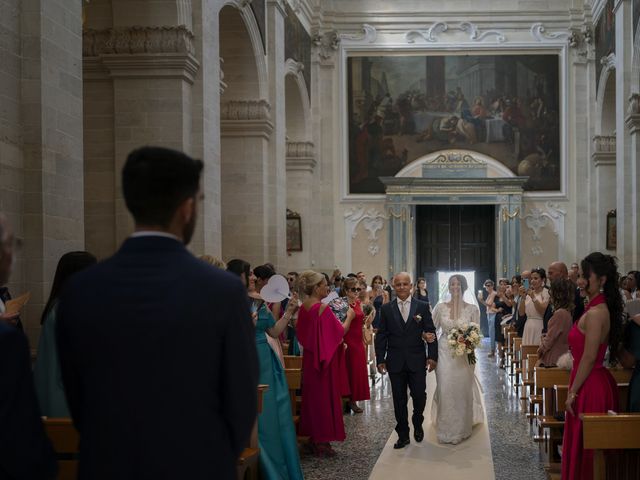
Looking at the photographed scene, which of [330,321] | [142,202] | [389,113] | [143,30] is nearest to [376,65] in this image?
[389,113]

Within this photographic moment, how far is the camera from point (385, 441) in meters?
9.63

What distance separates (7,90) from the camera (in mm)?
7699

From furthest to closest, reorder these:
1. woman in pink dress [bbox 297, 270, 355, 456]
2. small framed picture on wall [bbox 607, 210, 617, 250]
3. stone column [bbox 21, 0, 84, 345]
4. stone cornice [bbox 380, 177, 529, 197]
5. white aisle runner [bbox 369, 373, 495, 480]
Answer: stone cornice [bbox 380, 177, 529, 197] < small framed picture on wall [bbox 607, 210, 617, 250] < woman in pink dress [bbox 297, 270, 355, 456] < white aisle runner [bbox 369, 373, 495, 480] < stone column [bbox 21, 0, 84, 345]

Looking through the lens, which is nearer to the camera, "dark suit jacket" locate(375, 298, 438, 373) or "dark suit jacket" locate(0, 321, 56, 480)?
"dark suit jacket" locate(0, 321, 56, 480)

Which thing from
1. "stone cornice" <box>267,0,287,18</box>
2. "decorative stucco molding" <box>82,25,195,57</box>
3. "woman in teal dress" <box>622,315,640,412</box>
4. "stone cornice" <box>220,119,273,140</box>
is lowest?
"woman in teal dress" <box>622,315,640,412</box>

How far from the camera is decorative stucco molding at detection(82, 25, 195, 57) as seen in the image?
12.5m

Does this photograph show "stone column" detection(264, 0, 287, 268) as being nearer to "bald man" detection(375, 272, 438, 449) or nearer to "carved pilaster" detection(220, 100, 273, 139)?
"carved pilaster" detection(220, 100, 273, 139)

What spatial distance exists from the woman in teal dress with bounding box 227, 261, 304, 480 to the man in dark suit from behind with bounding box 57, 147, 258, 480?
413 cm

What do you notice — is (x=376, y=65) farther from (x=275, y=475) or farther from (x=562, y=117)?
(x=275, y=475)

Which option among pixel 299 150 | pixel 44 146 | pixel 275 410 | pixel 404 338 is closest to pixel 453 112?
pixel 299 150

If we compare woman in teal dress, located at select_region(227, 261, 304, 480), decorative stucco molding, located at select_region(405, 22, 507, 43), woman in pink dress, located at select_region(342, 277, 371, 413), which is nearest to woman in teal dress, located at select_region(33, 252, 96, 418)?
woman in teal dress, located at select_region(227, 261, 304, 480)

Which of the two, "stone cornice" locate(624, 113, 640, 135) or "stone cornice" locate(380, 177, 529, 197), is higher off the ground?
"stone cornice" locate(624, 113, 640, 135)

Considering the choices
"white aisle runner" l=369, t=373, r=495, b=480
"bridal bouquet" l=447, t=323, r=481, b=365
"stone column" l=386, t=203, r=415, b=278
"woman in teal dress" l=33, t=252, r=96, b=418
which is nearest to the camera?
"woman in teal dress" l=33, t=252, r=96, b=418

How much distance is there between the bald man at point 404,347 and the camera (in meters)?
9.24
